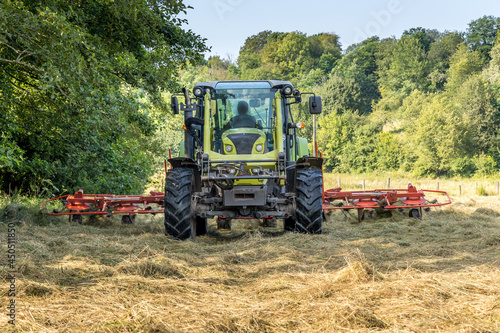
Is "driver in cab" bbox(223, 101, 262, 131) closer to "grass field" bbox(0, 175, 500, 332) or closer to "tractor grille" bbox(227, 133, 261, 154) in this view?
"tractor grille" bbox(227, 133, 261, 154)

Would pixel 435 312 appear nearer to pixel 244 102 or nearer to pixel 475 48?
pixel 244 102

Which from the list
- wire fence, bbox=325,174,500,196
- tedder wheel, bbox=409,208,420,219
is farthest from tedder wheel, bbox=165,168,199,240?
wire fence, bbox=325,174,500,196

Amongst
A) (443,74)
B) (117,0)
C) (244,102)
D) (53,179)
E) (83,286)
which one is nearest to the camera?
(83,286)

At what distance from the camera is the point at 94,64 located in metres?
11.6

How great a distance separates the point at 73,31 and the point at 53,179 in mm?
5022

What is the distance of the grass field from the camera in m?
3.64

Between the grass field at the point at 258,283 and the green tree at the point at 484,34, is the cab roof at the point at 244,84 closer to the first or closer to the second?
the grass field at the point at 258,283

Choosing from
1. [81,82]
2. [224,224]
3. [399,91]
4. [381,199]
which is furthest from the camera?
[399,91]

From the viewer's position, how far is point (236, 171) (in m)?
7.92

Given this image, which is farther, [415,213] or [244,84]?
[415,213]

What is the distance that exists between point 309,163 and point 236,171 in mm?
1148

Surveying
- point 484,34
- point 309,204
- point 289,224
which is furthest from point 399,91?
point 309,204

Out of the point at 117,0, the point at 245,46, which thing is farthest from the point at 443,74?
the point at 117,0

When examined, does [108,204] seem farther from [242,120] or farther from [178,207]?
[242,120]
